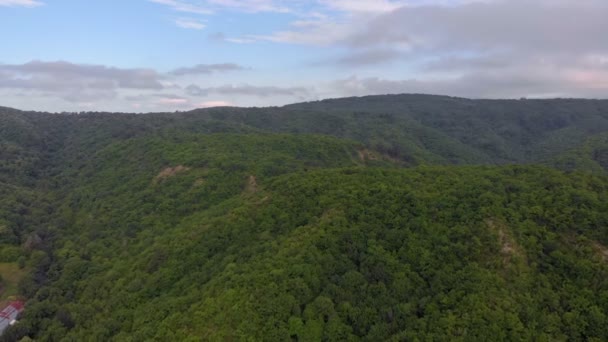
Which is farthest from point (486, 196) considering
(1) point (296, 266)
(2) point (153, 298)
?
(2) point (153, 298)

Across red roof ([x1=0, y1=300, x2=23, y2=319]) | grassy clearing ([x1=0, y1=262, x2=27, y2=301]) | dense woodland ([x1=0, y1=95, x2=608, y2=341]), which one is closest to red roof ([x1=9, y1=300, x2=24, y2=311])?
red roof ([x1=0, y1=300, x2=23, y2=319])

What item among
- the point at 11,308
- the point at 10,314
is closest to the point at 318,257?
the point at 10,314

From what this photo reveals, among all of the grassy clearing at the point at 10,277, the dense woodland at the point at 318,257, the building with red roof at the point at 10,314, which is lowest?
the building with red roof at the point at 10,314

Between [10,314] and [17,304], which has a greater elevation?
[17,304]

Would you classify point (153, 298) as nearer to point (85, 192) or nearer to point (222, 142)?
point (85, 192)

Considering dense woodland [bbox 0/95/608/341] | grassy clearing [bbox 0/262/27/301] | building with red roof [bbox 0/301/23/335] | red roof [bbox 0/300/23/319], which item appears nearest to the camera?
dense woodland [bbox 0/95/608/341]

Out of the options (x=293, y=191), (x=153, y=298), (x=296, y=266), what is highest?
(x=293, y=191)

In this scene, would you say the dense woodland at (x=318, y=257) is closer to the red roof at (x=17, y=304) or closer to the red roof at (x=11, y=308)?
the red roof at (x=17, y=304)

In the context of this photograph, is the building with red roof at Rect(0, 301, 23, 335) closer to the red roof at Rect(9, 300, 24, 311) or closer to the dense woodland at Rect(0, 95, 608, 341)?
the red roof at Rect(9, 300, 24, 311)

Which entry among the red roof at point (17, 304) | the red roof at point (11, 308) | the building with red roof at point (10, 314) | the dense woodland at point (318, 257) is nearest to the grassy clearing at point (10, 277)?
the dense woodland at point (318, 257)

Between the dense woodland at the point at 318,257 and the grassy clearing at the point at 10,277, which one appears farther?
the grassy clearing at the point at 10,277

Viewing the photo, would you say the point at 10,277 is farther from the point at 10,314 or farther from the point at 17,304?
the point at 10,314
